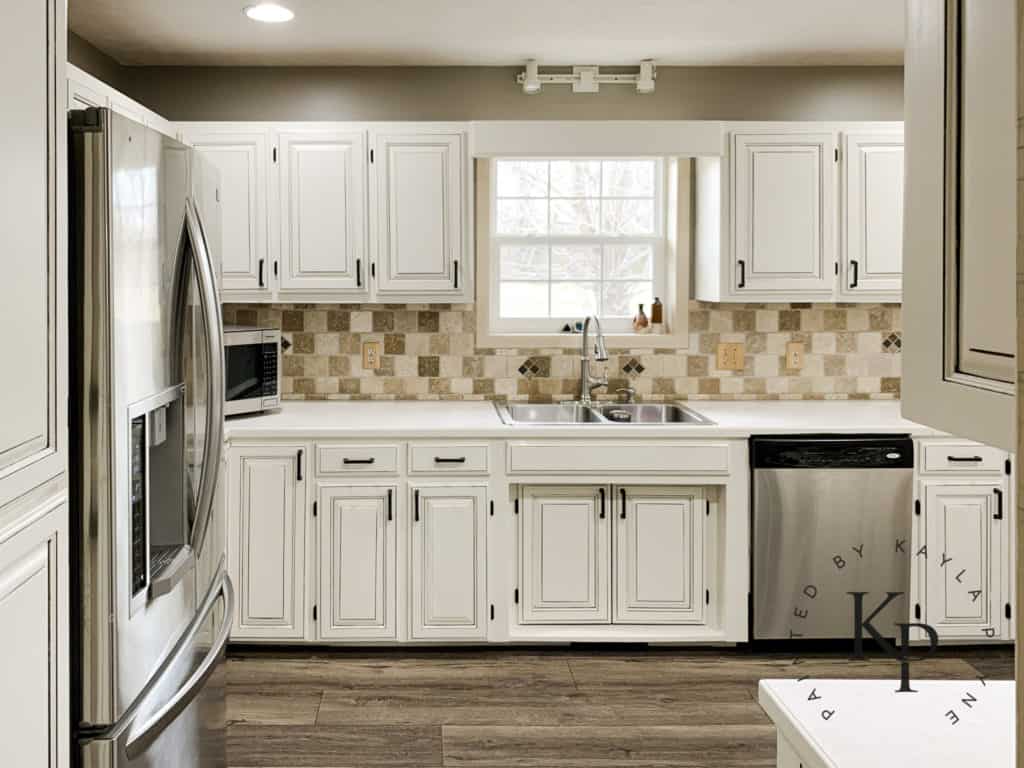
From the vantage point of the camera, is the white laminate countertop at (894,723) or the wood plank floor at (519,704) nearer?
the white laminate countertop at (894,723)

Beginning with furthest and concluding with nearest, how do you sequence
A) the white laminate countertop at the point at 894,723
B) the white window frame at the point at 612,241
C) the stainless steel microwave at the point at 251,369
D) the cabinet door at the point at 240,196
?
the white window frame at the point at 612,241 < the cabinet door at the point at 240,196 < the stainless steel microwave at the point at 251,369 < the white laminate countertop at the point at 894,723

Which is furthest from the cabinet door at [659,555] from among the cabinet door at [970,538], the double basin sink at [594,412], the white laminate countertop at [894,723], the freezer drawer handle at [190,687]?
the white laminate countertop at [894,723]

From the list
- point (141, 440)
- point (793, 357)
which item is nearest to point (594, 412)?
point (793, 357)

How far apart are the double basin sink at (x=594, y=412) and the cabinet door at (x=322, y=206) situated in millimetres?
865

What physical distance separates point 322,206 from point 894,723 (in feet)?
10.7

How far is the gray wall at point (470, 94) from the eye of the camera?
4375 mm

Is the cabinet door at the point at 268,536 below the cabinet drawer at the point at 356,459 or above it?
below

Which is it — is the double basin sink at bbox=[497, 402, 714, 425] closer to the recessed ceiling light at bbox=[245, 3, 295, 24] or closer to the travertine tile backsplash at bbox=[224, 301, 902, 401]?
the travertine tile backsplash at bbox=[224, 301, 902, 401]

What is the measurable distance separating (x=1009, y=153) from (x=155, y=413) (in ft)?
5.11

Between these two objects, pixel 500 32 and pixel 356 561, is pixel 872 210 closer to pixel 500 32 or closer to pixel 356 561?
pixel 500 32

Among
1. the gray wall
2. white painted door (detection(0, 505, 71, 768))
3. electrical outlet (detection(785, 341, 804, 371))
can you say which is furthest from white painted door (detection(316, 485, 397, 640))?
white painted door (detection(0, 505, 71, 768))

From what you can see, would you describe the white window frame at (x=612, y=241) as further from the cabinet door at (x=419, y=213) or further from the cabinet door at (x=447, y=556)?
the cabinet door at (x=447, y=556)

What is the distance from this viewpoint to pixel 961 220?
35.5 inches

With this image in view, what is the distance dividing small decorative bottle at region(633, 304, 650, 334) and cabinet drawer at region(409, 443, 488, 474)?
1096 millimetres
